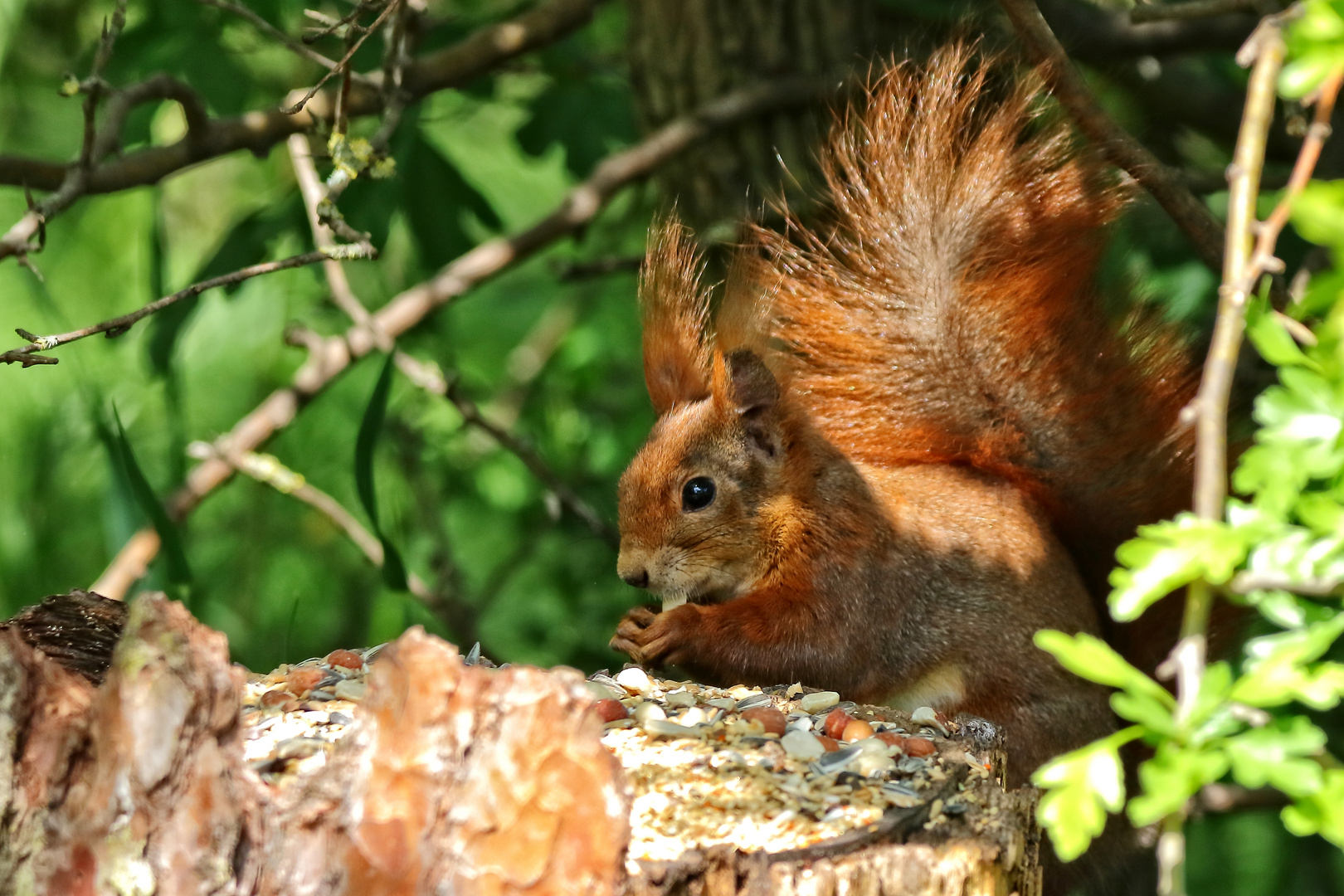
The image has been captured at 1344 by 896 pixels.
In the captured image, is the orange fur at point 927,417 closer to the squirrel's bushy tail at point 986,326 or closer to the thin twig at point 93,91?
the squirrel's bushy tail at point 986,326

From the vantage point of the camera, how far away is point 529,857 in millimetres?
878

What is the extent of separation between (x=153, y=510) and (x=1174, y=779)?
4.51 ft

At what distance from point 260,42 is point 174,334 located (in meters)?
0.68

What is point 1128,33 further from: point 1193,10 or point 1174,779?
point 1174,779

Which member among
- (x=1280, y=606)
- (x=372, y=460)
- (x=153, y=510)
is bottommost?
(x=1280, y=606)

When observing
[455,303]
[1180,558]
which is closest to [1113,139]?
[1180,558]

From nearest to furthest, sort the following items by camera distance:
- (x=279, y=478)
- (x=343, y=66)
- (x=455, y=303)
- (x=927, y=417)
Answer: (x=343, y=66), (x=927, y=417), (x=279, y=478), (x=455, y=303)

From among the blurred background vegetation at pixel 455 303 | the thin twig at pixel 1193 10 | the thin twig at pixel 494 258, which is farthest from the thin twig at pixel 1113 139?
the thin twig at pixel 494 258

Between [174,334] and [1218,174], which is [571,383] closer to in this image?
[174,334]

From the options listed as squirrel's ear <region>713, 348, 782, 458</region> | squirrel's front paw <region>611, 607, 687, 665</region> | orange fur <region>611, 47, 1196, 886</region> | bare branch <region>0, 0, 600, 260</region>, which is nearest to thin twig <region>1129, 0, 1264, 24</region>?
orange fur <region>611, 47, 1196, 886</region>

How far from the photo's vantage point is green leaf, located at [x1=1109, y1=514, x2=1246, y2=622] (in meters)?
0.69

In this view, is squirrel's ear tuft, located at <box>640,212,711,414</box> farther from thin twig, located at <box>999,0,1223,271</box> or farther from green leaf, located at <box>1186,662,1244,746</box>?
green leaf, located at <box>1186,662,1244,746</box>

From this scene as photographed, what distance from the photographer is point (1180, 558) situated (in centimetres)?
69

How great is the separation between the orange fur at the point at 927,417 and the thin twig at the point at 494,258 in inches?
13.8
